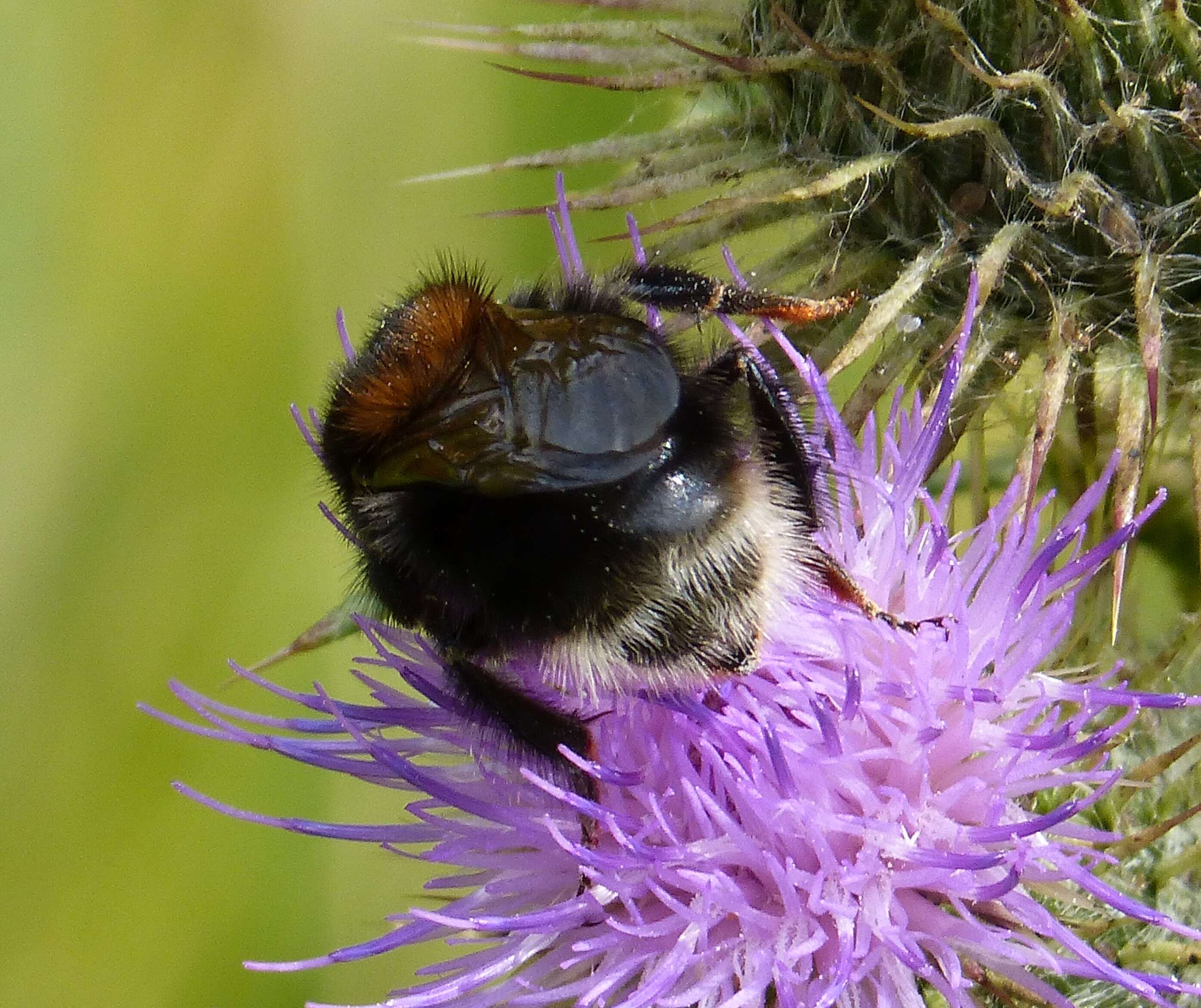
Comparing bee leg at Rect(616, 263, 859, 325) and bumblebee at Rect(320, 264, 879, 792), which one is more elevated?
bee leg at Rect(616, 263, 859, 325)

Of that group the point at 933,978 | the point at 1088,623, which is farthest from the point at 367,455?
the point at 1088,623

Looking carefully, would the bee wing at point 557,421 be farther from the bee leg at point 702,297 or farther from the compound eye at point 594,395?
the bee leg at point 702,297

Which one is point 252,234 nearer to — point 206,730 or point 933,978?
point 206,730

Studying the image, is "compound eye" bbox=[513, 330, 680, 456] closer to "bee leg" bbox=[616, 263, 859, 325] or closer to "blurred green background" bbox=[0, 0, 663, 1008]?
"bee leg" bbox=[616, 263, 859, 325]

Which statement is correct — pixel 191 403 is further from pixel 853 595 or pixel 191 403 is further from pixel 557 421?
pixel 557 421

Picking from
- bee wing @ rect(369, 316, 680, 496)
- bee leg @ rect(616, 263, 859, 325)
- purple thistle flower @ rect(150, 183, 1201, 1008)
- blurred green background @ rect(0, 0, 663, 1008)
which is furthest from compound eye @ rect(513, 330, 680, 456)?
blurred green background @ rect(0, 0, 663, 1008)

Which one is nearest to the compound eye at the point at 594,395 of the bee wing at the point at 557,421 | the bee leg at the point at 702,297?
the bee wing at the point at 557,421
